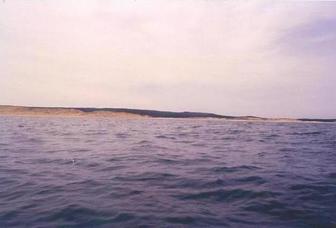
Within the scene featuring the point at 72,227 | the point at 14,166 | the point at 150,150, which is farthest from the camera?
the point at 150,150

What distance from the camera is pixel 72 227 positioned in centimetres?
641

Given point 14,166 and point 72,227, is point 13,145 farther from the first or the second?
point 72,227

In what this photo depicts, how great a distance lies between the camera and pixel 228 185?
9.68 m

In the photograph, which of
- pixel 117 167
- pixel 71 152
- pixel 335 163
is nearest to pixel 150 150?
pixel 71 152

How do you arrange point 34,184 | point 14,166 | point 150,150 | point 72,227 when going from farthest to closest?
point 150,150 < point 14,166 < point 34,184 < point 72,227

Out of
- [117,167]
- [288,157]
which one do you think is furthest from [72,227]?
[288,157]

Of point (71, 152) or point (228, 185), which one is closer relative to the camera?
point (228, 185)

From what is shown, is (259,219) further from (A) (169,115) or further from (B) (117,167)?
(A) (169,115)

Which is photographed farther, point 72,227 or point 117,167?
point 117,167

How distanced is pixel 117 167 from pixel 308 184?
605 centimetres

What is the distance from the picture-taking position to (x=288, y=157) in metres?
15.6

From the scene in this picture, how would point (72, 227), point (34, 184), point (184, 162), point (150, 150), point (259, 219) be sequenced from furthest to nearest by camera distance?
point (150, 150) < point (184, 162) < point (34, 184) < point (259, 219) < point (72, 227)

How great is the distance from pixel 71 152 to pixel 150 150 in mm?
3666

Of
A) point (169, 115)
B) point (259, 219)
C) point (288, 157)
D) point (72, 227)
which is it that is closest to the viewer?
point (72, 227)
